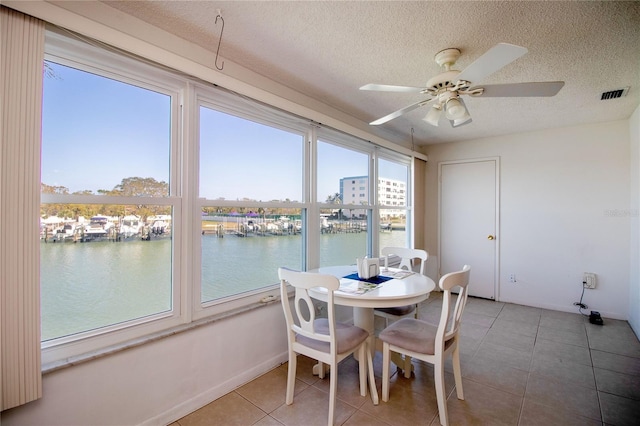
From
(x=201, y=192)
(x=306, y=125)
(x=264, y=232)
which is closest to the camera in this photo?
(x=201, y=192)

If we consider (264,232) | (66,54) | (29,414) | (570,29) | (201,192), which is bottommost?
(29,414)

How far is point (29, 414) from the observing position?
4.38 feet

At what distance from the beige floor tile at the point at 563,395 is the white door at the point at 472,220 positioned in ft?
7.15

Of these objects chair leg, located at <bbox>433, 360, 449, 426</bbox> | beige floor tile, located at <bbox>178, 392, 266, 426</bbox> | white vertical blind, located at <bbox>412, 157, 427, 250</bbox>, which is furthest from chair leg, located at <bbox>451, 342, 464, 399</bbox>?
white vertical blind, located at <bbox>412, 157, 427, 250</bbox>

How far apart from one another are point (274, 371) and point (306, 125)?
2.20m

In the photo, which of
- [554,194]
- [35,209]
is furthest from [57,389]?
[554,194]

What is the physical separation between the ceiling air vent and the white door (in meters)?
1.51

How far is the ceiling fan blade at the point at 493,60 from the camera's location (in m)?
1.32

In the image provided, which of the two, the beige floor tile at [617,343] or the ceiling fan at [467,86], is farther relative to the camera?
the beige floor tile at [617,343]

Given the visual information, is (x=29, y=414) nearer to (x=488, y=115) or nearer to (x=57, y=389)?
(x=57, y=389)

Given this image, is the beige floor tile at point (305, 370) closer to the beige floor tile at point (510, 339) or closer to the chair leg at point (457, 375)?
the chair leg at point (457, 375)

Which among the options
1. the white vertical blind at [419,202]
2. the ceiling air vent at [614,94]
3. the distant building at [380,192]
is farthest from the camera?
the white vertical blind at [419,202]

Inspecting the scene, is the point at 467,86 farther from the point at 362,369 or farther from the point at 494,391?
the point at 494,391

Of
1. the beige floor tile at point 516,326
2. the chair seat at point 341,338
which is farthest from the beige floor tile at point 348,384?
the beige floor tile at point 516,326
